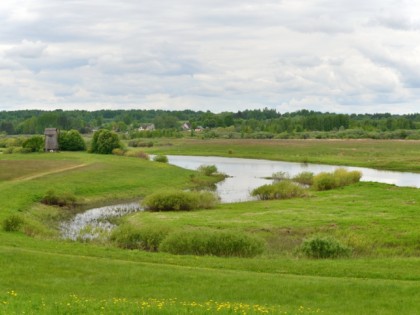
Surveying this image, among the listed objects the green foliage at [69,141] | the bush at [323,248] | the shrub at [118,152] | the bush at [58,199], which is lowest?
the bush at [58,199]

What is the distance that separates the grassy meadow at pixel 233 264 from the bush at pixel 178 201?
1.71 metres

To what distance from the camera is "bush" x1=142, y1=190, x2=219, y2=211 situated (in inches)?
1893

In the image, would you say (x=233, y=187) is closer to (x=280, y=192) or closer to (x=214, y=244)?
(x=280, y=192)

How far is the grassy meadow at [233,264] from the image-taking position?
17781mm

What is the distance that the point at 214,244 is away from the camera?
2928 centimetres

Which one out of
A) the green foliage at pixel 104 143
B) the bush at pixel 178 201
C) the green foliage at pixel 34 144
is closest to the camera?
the bush at pixel 178 201

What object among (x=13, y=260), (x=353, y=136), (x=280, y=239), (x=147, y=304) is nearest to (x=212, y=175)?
(x=280, y=239)

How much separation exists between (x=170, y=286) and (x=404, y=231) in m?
19.6

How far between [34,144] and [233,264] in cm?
8840

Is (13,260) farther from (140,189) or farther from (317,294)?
(140,189)

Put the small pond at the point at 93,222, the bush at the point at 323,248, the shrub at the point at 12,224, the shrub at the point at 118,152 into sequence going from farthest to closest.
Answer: the shrub at the point at 118,152
the small pond at the point at 93,222
the shrub at the point at 12,224
the bush at the point at 323,248

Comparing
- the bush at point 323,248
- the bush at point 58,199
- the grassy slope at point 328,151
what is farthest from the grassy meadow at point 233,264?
the grassy slope at point 328,151

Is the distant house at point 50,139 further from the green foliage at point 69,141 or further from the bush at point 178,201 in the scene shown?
the bush at point 178,201

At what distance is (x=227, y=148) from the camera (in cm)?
14338
